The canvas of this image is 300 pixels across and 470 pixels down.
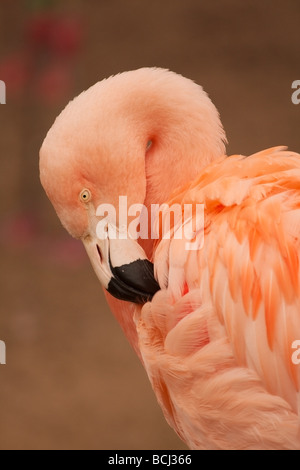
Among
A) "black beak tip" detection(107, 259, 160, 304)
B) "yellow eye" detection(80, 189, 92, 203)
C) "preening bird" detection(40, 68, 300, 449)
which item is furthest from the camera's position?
"yellow eye" detection(80, 189, 92, 203)

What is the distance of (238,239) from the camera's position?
1608 millimetres

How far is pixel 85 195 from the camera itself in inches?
71.7

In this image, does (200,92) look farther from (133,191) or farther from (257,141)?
(257,141)

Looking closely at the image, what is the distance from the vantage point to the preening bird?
1.58 m

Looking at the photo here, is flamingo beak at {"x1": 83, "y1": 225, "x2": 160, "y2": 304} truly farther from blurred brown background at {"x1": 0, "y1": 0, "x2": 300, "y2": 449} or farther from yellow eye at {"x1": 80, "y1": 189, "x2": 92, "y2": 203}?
blurred brown background at {"x1": 0, "y1": 0, "x2": 300, "y2": 449}

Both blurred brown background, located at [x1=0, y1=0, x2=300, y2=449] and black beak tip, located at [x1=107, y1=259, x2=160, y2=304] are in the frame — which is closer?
black beak tip, located at [x1=107, y1=259, x2=160, y2=304]

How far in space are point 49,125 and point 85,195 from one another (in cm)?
344

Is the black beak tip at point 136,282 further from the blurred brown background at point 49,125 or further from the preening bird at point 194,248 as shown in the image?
the blurred brown background at point 49,125

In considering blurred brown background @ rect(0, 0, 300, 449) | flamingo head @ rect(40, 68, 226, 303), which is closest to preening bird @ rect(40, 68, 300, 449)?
flamingo head @ rect(40, 68, 226, 303)

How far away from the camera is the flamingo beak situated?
1.71m

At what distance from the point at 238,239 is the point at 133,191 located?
13.9 inches

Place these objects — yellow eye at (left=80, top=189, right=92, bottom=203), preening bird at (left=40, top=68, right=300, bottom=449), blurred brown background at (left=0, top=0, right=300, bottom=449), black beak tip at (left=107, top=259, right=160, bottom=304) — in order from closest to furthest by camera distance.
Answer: preening bird at (left=40, top=68, right=300, bottom=449) < black beak tip at (left=107, top=259, right=160, bottom=304) < yellow eye at (left=80, top=189, right=92, bottom=203) < blurred brown background at (left=0, top=0, right=300, bottom=449)

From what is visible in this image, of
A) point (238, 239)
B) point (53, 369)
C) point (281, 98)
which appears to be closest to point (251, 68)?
point (281, 98)

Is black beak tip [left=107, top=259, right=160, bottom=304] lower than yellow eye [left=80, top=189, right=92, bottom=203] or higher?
lower
